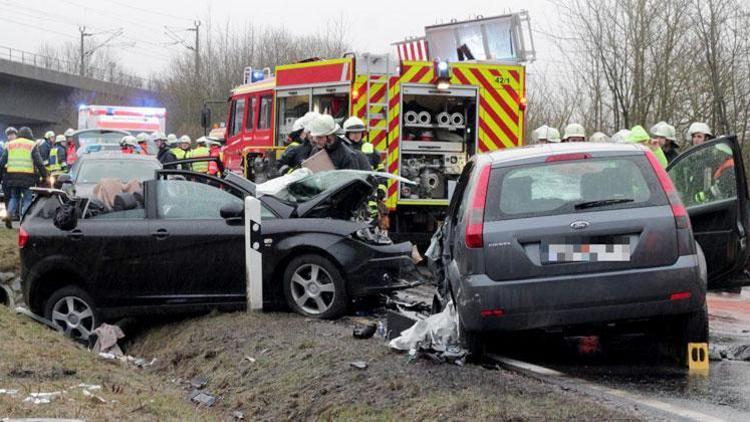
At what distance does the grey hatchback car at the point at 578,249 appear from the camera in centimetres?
678

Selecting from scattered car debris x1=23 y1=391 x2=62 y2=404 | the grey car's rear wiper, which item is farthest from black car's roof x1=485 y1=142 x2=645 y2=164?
scattered car debris x1=23 y1=391 x2=62 y2=404

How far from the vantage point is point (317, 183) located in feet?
34.4

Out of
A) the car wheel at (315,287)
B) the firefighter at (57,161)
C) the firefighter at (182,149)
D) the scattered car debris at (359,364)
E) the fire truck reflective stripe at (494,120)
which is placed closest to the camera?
the scattered car debris at (359,364)

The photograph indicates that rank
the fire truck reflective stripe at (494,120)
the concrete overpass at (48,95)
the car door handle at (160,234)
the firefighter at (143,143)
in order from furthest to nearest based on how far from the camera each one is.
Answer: the concrete overpass at (48,95) < the firefighter at (143,143) < the fire truck reflective stripe at (494,120) < the car door handle at (160,234)

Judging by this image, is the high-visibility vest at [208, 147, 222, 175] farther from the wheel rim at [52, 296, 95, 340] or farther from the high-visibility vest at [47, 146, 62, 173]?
the wheel rim at [52, 296, 95, 340]

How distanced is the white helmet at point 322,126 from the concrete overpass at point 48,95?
143 ft

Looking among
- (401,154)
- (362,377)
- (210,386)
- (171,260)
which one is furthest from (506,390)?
(401,154)

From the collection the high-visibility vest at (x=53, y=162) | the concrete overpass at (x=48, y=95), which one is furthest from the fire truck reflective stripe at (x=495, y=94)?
the concrete overpass at (x=48, y=95)

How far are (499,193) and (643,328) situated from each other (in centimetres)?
129

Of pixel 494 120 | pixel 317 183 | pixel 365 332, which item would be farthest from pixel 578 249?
pixel 494 120

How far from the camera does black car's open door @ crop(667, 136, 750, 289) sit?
27.6ft

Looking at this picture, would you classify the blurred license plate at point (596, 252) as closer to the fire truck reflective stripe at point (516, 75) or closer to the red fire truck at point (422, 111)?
the red fire truck at point (422, 111)

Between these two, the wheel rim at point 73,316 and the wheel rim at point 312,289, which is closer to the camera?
the wheel rim at point 312,289

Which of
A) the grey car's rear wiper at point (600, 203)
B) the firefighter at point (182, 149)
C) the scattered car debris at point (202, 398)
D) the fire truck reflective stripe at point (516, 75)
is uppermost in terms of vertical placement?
the fire truck reflective stripe at point (516, 75)
